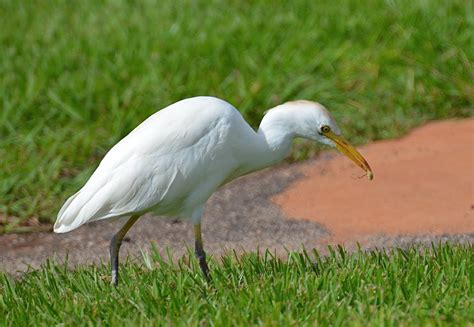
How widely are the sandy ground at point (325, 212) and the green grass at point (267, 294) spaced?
803 mm

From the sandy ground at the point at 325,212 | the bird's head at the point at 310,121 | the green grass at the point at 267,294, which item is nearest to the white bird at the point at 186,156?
the bird's head at the point at 310,121

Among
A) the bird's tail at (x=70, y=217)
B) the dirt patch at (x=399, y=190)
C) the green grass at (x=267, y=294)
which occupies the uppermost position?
the bird's tail at (x=70, y=217)

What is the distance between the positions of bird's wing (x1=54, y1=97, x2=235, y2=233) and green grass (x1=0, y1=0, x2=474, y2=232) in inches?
69.5

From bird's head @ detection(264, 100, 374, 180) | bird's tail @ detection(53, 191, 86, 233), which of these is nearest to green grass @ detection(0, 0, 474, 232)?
bird's tail @ detection(53, 191, 86, 233)

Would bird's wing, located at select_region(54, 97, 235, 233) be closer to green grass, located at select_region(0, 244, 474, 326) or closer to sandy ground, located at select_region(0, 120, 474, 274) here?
green grass, located at select_region(0, 244, 474, 326)

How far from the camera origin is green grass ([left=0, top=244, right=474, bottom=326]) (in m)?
3.96

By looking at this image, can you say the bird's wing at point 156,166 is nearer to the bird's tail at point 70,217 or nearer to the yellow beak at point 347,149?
the bird's tail at point 70,217

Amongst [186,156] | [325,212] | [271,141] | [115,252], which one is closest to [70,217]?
[115,252]

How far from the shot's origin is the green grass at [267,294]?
156 inches

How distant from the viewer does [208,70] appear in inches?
305

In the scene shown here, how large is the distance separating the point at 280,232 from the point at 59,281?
1602mm

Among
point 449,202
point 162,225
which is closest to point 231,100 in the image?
point 162,225

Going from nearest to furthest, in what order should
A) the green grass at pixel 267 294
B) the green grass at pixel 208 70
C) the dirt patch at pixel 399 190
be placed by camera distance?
1. the green grass at pixel 267 294
2. the dirt patch at pixel 399 190
3. the green grass at pixel 208 70

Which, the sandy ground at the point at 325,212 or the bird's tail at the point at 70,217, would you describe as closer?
the bird's tail at the point at 70,217
